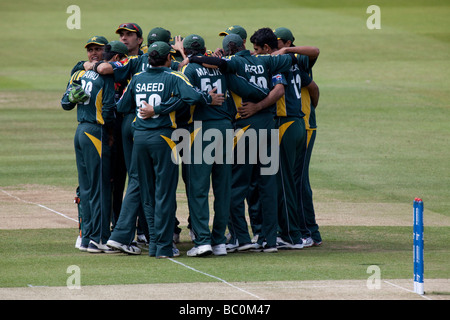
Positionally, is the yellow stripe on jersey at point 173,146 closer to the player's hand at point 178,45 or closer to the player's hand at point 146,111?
the player's hand at point 146,111

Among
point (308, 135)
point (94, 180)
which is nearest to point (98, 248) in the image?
point (94, 180)

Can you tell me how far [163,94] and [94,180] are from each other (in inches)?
61.2

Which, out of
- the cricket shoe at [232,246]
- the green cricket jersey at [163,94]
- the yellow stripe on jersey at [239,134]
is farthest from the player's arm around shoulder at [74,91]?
the cricket shoe at [232,246]

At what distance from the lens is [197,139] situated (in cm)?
991

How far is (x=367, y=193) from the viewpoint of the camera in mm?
15289

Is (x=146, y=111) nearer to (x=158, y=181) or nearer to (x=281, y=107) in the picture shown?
(x=158, y=181)

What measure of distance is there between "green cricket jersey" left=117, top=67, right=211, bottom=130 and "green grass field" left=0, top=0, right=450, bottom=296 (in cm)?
158

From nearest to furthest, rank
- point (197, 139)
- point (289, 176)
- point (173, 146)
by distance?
point (173, 146) → point (197, 139) → point (289, 176)

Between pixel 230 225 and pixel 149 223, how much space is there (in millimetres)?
1084

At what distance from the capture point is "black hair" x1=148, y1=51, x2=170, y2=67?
971 centimetres

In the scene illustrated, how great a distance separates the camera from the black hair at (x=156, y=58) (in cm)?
971

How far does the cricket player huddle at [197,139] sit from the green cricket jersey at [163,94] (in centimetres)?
1

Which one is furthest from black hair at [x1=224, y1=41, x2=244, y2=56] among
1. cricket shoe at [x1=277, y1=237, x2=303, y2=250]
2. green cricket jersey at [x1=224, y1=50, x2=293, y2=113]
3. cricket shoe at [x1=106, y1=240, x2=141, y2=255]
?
A: cricket shoe at [x1=106, y1=240, x2=141, y2=255]
